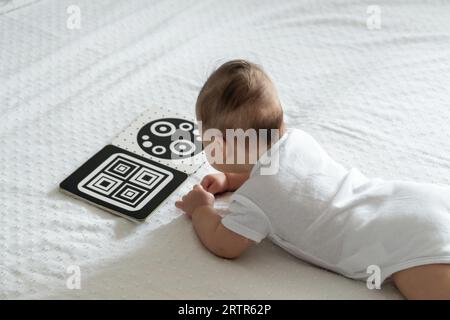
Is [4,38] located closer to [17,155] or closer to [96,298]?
[17,155]

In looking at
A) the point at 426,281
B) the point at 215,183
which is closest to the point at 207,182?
the point at 215,183

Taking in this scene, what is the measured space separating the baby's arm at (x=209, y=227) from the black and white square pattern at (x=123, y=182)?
72mm

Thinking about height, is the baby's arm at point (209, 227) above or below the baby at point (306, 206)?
below

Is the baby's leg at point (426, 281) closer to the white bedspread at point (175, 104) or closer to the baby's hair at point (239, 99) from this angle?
the white bedspread at point (175, 104)

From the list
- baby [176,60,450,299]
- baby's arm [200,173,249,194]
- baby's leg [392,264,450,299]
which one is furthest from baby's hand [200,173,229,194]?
baby's leg [392,264,450,299]

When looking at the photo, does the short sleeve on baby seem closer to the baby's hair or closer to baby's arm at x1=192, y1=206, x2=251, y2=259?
baby's arm at x1=192, y1=206, x2=251, y2=259

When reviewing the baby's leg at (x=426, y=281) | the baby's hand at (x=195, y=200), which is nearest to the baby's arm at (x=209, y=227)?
the baby's hand at (x=195, y=200)

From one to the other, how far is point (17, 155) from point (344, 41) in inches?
35.2

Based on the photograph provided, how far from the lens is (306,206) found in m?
1.01

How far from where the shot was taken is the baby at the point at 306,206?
0.97 metres

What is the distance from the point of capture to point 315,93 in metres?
1.50

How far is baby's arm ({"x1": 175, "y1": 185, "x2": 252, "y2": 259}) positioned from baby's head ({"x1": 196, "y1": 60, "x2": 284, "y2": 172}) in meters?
0.12

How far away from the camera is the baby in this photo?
3.17 ft

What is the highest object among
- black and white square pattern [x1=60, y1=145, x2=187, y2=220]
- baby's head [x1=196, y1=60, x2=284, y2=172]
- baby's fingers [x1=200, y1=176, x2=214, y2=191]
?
baby's head [x1=196, y1=60, x2=284, y2=172]
